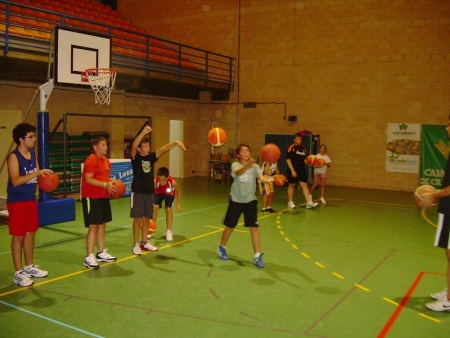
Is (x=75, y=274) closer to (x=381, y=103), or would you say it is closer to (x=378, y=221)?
(x=378, y=221)

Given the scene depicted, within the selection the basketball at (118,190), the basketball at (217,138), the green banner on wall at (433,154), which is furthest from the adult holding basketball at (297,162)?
the basketball at (118,190)

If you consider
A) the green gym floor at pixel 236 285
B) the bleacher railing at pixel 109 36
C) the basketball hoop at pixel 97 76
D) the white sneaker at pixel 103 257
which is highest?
the bleacher railing at pixel 109 36

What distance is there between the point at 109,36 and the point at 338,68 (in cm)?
887

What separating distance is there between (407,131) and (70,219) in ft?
36.5

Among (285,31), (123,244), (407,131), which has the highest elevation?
(285,31)

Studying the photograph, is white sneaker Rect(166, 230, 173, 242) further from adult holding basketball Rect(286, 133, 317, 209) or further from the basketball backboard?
adult holding basketball Rect(286, 133, 317, 209)

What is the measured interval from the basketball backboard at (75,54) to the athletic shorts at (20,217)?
406 cm

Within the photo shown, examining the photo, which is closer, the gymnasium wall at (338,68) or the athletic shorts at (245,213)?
the athletic shorts at (245,213)

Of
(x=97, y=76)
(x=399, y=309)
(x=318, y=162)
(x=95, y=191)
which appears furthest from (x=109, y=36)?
(x=399, y=309)

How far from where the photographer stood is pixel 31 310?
16.3 feet

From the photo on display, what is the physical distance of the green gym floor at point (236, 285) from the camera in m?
4.67

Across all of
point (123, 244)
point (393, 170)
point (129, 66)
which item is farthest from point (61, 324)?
point (393, 170)

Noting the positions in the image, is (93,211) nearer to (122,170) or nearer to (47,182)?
(47,182)

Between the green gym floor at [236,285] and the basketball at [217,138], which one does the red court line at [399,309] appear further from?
the basketball at [217,138]
